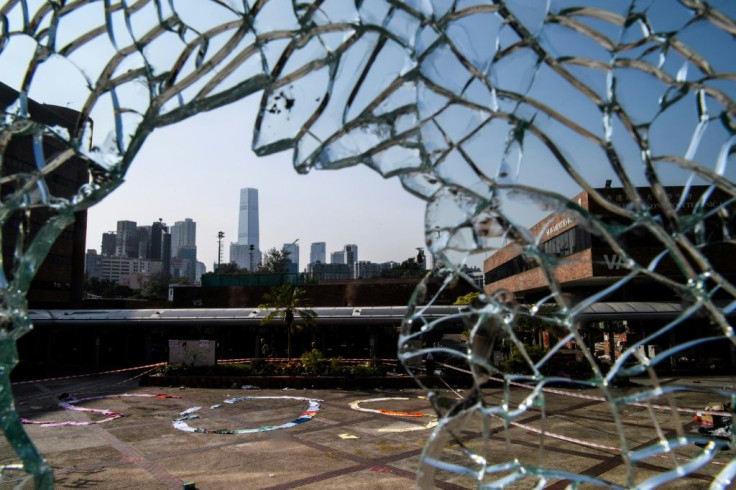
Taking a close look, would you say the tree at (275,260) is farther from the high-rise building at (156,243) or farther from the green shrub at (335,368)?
the high-rise building at (156,243)

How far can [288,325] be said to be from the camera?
21672 mm

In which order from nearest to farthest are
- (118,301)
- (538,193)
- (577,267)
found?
(538,193) < (577,267) < (118,301)

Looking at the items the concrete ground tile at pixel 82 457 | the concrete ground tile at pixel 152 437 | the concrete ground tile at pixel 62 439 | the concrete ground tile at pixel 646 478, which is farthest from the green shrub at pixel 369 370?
the concrete ground tile at pixel 646 478

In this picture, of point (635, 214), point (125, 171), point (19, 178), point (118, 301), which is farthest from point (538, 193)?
point (118, 301)

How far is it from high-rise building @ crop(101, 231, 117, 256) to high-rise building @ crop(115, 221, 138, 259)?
2441mm

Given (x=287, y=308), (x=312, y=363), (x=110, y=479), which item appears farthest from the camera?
(x=287, y=308)

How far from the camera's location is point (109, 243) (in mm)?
187875

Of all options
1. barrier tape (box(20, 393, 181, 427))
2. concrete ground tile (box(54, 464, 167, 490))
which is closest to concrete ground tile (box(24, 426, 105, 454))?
barrier tape (box(20, 393, 181, 427))

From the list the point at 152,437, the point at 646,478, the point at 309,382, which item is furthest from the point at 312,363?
the point at 646,478

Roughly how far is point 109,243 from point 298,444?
198919 mm

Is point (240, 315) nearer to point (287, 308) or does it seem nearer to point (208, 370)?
point (287, 308)

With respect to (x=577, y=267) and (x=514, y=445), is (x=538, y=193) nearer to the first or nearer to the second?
(x=514, y=445)

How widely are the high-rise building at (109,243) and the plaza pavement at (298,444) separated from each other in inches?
7383

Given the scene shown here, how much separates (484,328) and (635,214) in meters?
1.21
